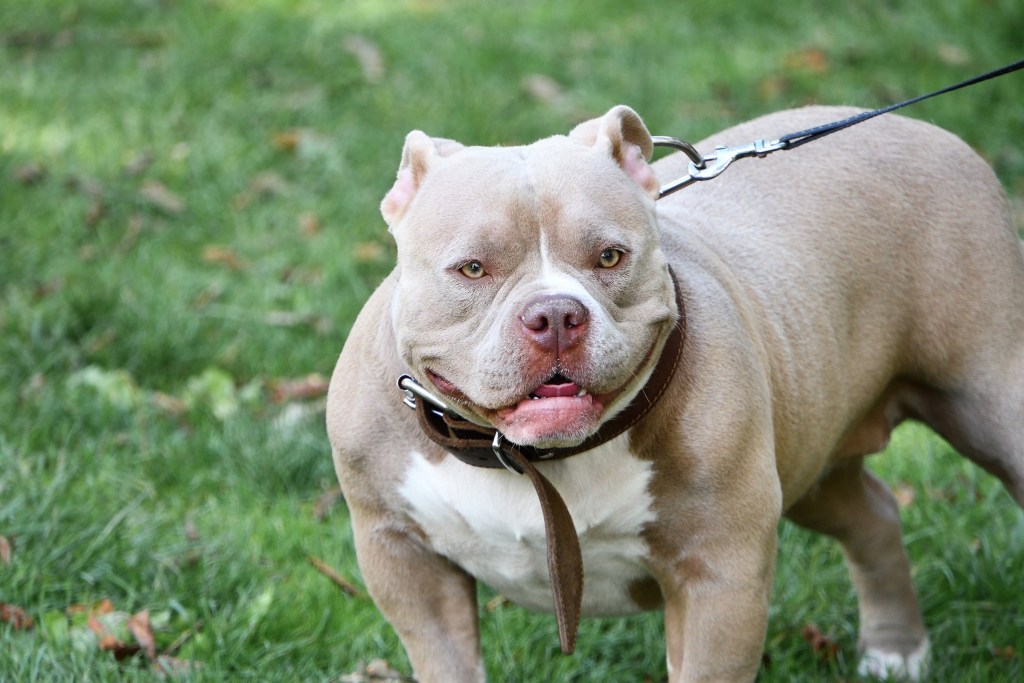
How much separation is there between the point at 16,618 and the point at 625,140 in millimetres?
1970

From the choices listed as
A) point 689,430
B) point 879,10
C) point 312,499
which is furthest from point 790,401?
point 879,10

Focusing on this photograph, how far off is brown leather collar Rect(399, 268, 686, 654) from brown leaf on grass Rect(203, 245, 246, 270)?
3223 mm

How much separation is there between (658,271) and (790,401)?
668 millimetres

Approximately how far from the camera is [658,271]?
8.79 ft

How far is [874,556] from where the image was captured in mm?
3943

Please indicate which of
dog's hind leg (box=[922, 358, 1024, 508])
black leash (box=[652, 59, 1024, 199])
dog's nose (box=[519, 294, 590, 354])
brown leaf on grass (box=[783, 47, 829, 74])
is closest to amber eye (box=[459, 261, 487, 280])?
dog's nose (box=[519, 294, 590, 354])

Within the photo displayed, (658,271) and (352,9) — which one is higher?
(658,271)

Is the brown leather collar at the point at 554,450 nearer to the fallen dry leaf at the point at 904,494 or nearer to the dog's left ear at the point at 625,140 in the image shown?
the dog's left ear at the point at 625,140

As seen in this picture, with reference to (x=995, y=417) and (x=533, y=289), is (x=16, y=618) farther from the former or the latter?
(x=995, y=417)

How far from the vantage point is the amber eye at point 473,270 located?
8.43 feet

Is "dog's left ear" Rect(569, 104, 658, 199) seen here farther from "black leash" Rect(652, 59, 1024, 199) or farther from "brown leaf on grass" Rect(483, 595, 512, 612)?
"brown leaf on grass" Rect(483, 595, 512, 612)

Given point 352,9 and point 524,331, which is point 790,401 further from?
point 352,9

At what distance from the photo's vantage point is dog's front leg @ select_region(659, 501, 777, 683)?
9.27ft

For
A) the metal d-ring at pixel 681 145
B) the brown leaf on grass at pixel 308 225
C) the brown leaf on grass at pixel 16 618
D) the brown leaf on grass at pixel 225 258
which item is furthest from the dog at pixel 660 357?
the brown leaf on grass at pixel 308 225
